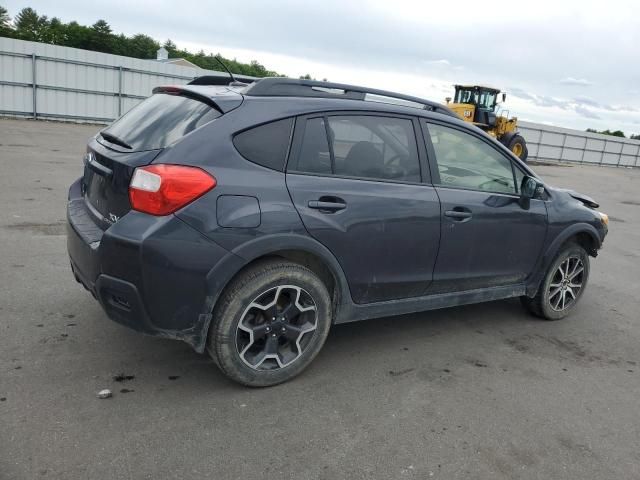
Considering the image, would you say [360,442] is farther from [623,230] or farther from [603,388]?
[623,230]

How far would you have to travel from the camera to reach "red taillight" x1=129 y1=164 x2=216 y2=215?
9.26 ft

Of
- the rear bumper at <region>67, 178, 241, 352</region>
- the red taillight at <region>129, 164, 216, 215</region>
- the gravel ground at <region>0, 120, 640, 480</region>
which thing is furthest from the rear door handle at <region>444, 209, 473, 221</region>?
the red taillight at <region>129, 164, 216, 215</region>

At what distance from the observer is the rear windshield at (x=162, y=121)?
121 inches

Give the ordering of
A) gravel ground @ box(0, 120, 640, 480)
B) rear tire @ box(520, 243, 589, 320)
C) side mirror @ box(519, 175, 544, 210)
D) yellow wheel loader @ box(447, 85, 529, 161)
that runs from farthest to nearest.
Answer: yellow wheel loader @ box(447, 85, 529, 161) < rear tire @ box(520, 243, 589, 320) < side mirror @ box(519, 175, 544, 210) < gravel ground @ box(0, 120, 640, 480)

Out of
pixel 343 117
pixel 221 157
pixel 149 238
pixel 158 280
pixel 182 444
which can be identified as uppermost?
pixel 343 117

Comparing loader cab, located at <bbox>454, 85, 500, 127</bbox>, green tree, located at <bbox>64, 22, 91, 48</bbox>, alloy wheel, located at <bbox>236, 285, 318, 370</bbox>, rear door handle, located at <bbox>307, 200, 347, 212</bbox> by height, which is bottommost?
alloy wheel, located at <bbox>236, 285, 318, 370</bbox>

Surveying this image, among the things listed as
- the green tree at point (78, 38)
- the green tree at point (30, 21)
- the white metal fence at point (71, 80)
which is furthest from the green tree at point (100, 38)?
the white metal fence at point (71, 80)

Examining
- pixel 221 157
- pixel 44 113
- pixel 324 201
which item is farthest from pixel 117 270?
pixel 44 113

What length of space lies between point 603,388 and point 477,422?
3.77 feet

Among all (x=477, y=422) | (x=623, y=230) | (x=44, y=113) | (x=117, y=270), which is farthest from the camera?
(x=44, y=113)

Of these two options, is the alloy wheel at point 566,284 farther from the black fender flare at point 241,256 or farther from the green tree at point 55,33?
the green tree at point 55,33

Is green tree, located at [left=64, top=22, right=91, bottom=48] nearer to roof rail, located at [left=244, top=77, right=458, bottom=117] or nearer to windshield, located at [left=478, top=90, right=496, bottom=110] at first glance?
windshield, located at [left=478, top=90, right=496, bottom=110]

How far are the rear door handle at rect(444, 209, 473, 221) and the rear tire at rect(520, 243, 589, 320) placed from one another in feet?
4.15

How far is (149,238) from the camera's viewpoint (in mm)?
2793
